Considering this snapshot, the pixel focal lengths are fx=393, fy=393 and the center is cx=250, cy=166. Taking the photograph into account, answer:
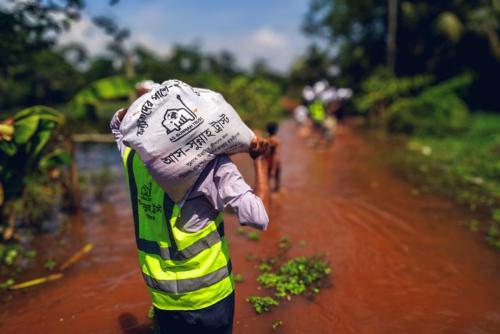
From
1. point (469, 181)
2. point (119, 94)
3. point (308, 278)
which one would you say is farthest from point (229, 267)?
point (469, 181)

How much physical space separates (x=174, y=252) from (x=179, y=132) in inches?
23.6

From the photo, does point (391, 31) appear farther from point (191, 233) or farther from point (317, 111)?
point (191, 233)

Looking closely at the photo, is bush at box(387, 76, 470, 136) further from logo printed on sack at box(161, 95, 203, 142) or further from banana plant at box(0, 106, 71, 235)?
logo printed on sack at box(161, 95, 203, 142)

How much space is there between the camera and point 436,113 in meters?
13.8

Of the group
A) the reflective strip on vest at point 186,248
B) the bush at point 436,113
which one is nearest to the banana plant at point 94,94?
the reflective strip on vest at point 186,248

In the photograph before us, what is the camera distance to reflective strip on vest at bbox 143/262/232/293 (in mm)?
1924

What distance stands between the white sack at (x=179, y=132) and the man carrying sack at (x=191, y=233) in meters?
0.01

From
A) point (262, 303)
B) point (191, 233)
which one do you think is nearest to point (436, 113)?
point (262, 303)

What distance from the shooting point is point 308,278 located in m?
4.04

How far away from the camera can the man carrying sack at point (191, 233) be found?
1.83 meters

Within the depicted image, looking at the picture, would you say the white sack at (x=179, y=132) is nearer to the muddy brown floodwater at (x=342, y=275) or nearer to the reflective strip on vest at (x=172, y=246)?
the reflective strip on vest at (x=172, y=246)

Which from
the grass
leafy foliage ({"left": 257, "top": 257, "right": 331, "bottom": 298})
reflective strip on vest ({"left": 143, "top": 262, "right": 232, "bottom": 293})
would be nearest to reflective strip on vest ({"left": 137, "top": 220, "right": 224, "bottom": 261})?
reflective strip on vest ({"left": 143, "top": 262, "right": 232, "bottom": 293})

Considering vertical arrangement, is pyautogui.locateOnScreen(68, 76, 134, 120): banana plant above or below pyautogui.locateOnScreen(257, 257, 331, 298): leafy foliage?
above

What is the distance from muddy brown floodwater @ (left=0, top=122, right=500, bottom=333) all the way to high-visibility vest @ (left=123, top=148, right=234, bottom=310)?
1.51 m
